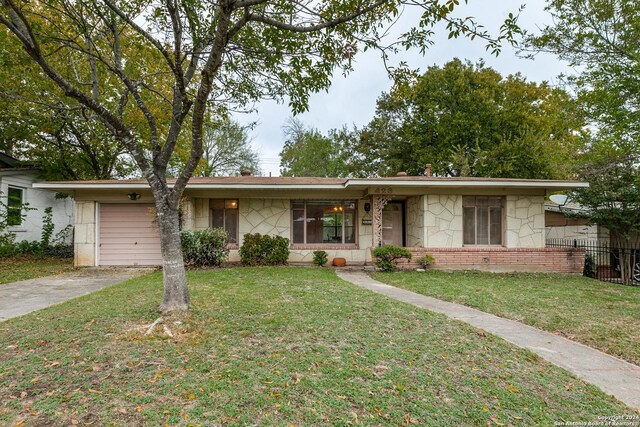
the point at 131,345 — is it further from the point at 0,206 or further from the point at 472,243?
the point at 0,206

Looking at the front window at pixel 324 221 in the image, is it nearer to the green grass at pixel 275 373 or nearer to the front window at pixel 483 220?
the front window at pixel 483 220

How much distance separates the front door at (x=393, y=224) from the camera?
1159cm

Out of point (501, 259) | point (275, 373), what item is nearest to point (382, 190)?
point (501, 259)

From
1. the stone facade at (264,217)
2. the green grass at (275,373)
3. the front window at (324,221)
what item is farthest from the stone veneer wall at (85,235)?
the front window at (324,221)

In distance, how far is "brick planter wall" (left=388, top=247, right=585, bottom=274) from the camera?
969 centimetres

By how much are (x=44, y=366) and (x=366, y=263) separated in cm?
882

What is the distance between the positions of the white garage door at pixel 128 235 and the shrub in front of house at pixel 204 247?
1518 millimetres

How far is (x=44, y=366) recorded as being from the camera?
300 cm

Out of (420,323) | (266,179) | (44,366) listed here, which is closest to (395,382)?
(420,323)

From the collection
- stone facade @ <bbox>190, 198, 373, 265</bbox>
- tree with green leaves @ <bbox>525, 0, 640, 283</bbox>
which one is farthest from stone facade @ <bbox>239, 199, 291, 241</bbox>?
tree with green leaves @ <bbox>525, 0, 640, 283</bbox>

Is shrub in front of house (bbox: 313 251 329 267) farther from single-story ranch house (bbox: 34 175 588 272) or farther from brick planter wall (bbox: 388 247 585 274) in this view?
brick planter wall (bbox: 388 247 585 274)

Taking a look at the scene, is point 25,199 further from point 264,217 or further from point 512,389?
point 512,389

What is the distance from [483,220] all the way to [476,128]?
12.0 m

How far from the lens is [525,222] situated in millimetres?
10070
